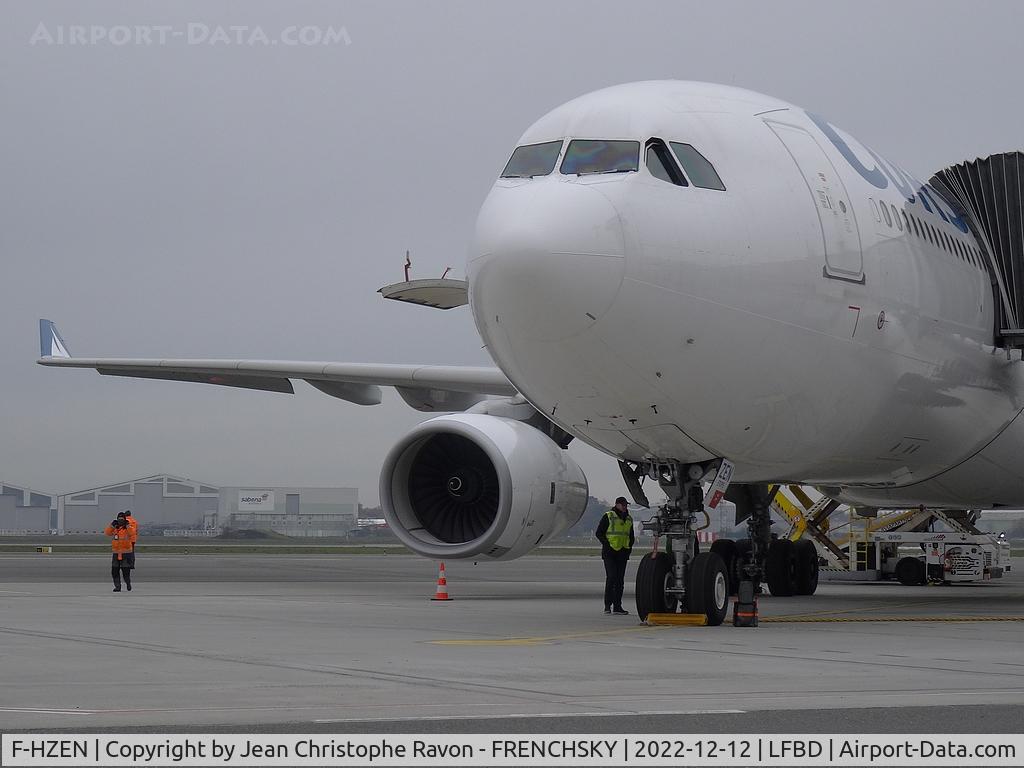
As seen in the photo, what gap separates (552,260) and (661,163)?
140 centimetres

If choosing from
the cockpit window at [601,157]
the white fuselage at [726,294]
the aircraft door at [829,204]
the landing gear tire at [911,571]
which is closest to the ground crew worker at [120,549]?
the white fuselage at [726,294]

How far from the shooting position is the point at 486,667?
8.04 metres

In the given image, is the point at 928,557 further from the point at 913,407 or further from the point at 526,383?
the point at 526,383

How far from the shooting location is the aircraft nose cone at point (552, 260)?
978 centimetres

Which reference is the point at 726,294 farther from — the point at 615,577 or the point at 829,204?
the point at 615,577

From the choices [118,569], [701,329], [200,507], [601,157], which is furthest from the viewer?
[200,507]

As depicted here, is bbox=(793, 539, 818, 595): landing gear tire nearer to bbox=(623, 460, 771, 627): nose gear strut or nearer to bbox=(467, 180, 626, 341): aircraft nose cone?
bbox=(623, 460, 771, 627): nose gear strut

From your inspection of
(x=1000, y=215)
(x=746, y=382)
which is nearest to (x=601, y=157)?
(x=746, y=382)

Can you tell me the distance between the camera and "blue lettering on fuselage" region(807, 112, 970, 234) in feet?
41.9

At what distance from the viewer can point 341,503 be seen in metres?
101

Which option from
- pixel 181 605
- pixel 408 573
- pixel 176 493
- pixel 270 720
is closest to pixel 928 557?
pixel 408 573

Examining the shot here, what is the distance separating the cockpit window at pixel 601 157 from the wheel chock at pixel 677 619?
355cm

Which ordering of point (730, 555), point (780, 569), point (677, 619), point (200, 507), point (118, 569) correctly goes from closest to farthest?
point (677, 619) < point (730, 555) < point (118, 569) < point (780, 569) < point (200, 507)

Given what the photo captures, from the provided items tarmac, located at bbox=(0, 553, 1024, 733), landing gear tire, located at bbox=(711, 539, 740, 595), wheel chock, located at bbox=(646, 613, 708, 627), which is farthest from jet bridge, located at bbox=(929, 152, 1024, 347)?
wheel chock, located at bbox=(646, 613, 708, 627)
